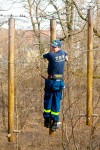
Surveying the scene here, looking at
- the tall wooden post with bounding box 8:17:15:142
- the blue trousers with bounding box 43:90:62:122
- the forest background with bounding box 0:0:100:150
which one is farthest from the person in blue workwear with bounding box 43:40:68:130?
the forest background with bounding box 0:0:100:150

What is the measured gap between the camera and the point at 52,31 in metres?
6.00

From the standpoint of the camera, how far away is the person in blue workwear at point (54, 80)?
561cm

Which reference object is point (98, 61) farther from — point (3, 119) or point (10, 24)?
point (10, 24)

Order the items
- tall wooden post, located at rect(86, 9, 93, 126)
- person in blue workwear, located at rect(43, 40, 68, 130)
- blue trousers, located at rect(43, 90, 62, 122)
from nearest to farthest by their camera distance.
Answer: person in blue workwear, located at rect(43, 40, 68, 130) < blue trousers, located at rect(43, 90, 62, 122) < tall wooden post, located at rect(86, 9, 93, 126)

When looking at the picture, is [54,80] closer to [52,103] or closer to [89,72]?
[52,103]

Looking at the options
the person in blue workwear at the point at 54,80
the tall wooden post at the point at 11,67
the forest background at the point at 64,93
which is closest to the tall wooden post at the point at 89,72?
the person in blue workwear at the point at 54,80

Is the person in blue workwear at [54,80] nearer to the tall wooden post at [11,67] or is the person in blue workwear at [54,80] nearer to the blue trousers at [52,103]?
the blue trousers at [52,103]

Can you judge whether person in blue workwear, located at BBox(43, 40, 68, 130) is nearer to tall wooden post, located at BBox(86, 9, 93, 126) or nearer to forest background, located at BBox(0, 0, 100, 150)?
tall wooden post, located at BBox(86, 9, 93, 126)

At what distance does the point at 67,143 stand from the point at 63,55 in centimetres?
757

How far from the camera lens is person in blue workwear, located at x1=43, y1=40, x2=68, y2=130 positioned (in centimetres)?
561

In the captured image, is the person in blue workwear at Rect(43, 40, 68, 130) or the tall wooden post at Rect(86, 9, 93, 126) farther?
the tall wooden post at Rect(86, 9, 93, 126)

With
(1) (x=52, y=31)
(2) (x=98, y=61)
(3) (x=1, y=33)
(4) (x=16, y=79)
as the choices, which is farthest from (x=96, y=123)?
(1) (x=52, y=31)

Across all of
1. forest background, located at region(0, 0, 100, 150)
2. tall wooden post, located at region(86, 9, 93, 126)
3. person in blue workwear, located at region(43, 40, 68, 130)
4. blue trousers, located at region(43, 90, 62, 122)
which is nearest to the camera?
person in blue workwear, located at region(43, 40, 68, 130)

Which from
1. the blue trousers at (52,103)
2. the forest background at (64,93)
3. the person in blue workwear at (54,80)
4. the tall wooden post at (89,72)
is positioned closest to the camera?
the person in blue workwear at (54,80)
